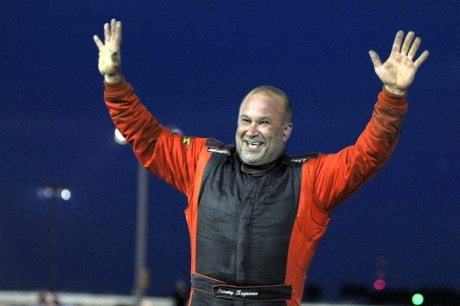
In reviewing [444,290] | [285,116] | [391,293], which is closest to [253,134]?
[285,116]

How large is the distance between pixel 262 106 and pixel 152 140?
0.72 m

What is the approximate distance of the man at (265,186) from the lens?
580 centimetres

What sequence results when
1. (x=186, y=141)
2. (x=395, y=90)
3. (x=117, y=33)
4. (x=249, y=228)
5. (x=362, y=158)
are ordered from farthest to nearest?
1. (x=186, y=141)
2. (x=117, y=33)
3. (x=249, y=228)
4. (x=362, y=158)
5. (x=395, y=90)

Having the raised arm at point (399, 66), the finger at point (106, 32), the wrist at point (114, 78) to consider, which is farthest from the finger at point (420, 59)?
the finger at point (106, 32)

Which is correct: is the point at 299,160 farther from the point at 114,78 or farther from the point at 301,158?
the point at 114,78

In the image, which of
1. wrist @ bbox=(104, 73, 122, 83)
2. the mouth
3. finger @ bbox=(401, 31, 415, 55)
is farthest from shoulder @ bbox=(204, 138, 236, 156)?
finger @ bbox=(401, 31, 415, 55)

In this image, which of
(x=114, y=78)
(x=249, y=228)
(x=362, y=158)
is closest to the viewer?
(x=362, y=158)

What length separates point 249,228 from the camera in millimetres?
5949

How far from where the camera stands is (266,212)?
596 centimetres

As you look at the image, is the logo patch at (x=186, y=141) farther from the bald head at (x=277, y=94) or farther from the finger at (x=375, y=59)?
the finger at (x=375, y=59)

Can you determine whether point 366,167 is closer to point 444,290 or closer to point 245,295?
point 245,295

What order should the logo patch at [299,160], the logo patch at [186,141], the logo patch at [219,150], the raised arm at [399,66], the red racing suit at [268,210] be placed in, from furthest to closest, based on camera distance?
the logo patch at [186,141], the logo patch at [219,150], the logo patch at [299,160], the red racing suit at [268,210], the raised arm at [399,66]

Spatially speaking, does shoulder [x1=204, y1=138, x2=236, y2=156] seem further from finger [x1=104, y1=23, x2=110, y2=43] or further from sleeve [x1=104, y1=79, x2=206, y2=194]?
finger [x1=104, y1=23, x2=110, y2=43]

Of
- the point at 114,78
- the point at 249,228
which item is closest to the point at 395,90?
the point at 249,228
